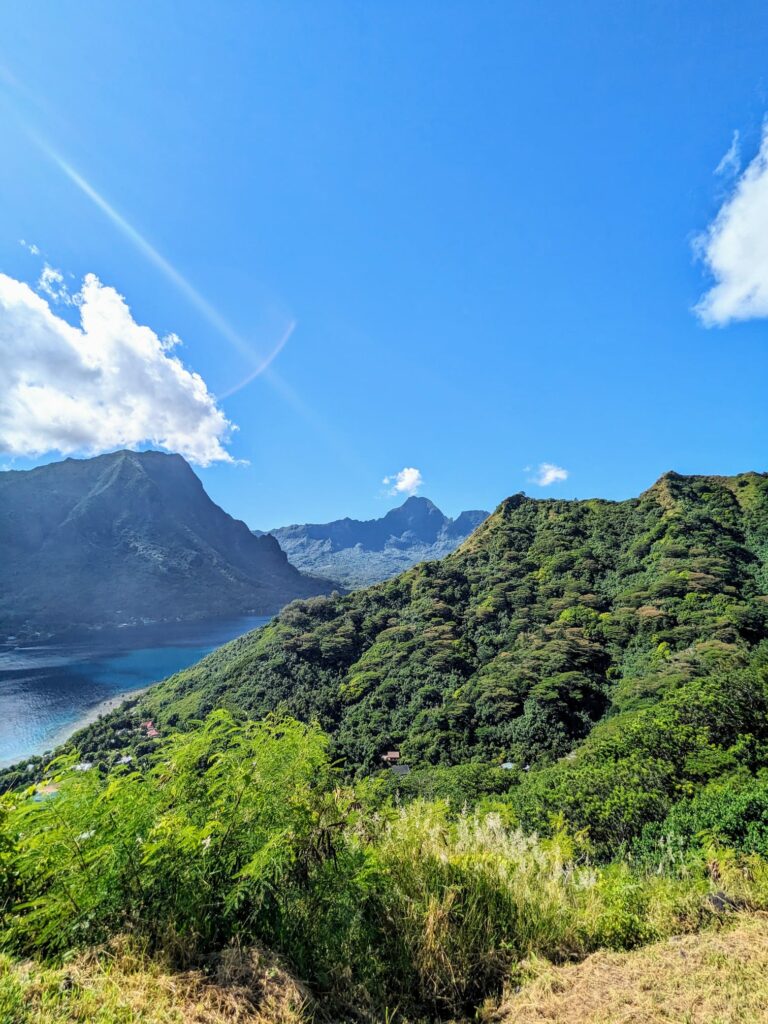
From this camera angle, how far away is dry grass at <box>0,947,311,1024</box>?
2.00 m

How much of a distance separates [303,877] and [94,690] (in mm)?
100166

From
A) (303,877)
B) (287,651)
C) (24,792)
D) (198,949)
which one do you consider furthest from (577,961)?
(287,651)

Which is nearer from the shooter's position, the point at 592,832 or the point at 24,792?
the point at 24,792

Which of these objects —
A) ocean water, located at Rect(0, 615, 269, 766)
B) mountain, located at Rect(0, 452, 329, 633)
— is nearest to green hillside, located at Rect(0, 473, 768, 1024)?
ocean water, located at Rect(0, 615, 269, 766)

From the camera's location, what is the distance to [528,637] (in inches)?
2042

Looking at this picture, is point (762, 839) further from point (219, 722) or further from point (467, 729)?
point (467, 729)

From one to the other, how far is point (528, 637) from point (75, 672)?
94791 millimetres

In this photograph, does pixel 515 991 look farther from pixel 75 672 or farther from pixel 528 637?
pixel 75 672

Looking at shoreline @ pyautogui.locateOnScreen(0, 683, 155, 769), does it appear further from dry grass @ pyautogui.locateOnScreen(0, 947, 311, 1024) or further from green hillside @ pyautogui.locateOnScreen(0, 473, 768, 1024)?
dry grass @ pyautogui.locateOnScreen(0, 947, 311, 1024)

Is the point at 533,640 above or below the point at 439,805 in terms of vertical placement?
below

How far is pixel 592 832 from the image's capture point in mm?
18594

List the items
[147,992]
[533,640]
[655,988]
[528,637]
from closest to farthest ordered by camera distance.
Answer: [147,992] < [655,988] < [533,640] < [528,637]

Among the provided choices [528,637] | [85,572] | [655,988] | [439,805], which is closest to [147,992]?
[655,988]

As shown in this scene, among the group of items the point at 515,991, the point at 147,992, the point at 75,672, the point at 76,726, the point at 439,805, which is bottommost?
the point at 75,672
